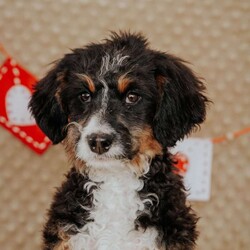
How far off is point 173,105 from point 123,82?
20cm

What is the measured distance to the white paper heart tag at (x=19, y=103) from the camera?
2.68 m

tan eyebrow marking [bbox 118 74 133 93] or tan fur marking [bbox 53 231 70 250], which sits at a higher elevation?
tan eyebrow marking [bbox 118 74 133 93]

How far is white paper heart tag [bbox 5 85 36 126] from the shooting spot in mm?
2680

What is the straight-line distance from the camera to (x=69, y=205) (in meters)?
1.99

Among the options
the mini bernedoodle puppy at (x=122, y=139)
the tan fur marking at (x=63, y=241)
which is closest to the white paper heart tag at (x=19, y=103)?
the mini bernedoodle puppy at (x=122, y=139)

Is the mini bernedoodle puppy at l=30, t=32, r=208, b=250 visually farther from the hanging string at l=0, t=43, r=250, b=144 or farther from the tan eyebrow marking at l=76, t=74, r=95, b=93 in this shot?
the hanging string at l=0, t=43, r=250, b=144

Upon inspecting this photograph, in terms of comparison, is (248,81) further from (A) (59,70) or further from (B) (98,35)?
(A) (59,70)

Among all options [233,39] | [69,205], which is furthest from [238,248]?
[69,205]

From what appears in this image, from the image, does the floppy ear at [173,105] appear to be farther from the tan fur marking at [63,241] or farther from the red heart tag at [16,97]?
the red heart tag at [16,97]

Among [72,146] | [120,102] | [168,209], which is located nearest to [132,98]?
[120,102]

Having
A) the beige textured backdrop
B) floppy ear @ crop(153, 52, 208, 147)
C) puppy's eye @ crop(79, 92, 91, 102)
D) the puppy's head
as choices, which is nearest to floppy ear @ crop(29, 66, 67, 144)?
the puppy's head

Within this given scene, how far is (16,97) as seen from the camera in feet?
8.82

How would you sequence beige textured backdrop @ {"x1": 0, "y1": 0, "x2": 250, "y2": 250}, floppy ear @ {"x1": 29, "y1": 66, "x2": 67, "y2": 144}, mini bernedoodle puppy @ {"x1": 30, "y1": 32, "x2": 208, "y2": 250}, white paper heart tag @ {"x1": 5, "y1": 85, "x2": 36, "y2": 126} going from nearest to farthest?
1. mini bernedoodle puppy @ {"x1": 30, "y1": 32, "x2": 208, "y2": 250}
2. floppy ear @ {"x1": 29, "y1": 66, "x2": 67, "y2": 144}
3. white paper heart tag @ {"x1": 5, "y1": 85, "x2": 36, "y2": 126}
4. beige textured backdrop @ {"x1": 0, "y1": 0, "x2": 250, "y2": 250}

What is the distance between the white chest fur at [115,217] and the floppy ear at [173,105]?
218 mm
